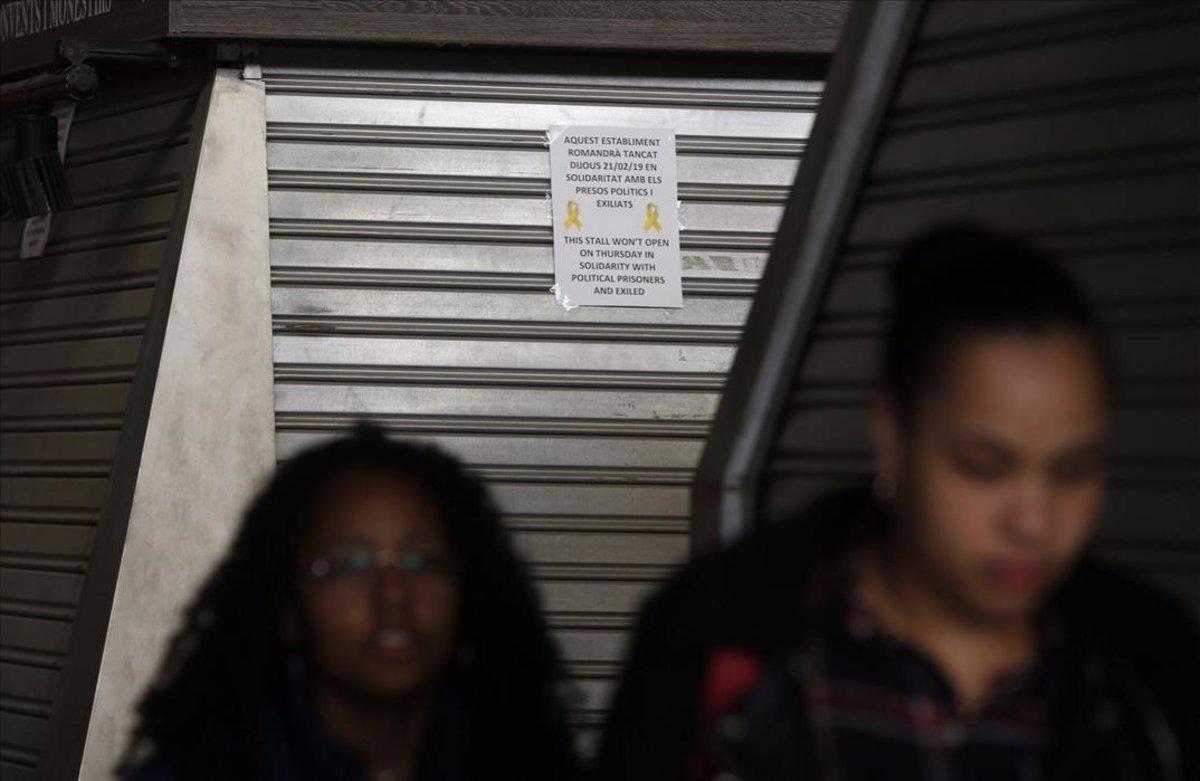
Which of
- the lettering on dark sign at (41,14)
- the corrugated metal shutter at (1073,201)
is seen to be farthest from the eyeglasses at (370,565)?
the lettering on dark sign at (41,14)

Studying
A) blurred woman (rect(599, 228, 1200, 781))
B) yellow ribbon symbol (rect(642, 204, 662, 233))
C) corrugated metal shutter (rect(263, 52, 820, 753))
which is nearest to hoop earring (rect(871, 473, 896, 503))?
blurred woman (rect(599, 228, 1200, 781))

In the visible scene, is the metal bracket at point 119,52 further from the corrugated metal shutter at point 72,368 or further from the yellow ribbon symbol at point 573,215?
the yellow ribbon symbol at point 573,215

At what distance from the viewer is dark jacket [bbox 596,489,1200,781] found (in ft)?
5.75

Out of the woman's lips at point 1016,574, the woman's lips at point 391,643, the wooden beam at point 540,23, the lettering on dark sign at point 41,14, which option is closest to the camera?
the woman's lips at point 1016,574

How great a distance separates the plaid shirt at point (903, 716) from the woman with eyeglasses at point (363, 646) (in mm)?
611

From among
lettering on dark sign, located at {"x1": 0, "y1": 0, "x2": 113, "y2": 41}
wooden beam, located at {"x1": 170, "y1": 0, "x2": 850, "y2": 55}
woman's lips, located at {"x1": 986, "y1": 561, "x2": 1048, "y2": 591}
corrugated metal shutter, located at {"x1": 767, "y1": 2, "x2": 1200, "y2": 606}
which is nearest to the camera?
woman's lips, located at {"x1": 986, "y1": 561, "x2": 1048, "y2": 591}

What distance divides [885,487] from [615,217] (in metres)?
4.89

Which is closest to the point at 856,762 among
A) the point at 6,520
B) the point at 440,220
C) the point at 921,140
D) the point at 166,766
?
the point at 166,766

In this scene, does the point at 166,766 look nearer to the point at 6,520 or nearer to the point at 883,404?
the point at 883,404

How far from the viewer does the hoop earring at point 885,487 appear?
69.1 inches

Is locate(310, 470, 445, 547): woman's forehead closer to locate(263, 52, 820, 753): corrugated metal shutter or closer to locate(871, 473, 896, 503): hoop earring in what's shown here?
locate(871, 473, 896, 503): hoop earring

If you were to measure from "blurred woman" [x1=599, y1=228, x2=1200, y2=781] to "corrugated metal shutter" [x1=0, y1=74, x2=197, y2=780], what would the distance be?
4.97 metres

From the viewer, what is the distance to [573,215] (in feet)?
21.5

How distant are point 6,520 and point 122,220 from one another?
1276 mm
